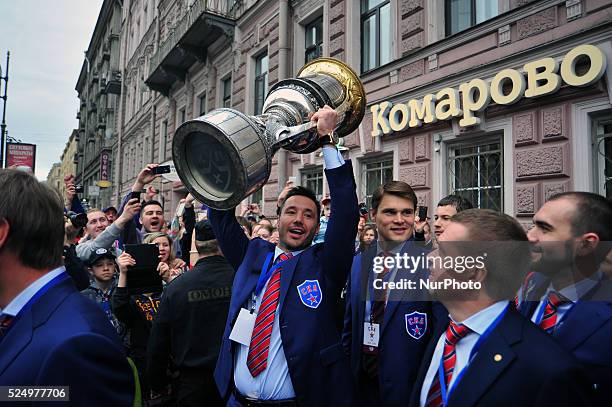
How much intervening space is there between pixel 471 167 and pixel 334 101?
4.39 m

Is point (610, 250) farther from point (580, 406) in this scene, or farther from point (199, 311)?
point (199, 311)

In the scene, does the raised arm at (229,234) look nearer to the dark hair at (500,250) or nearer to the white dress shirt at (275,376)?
the white dress shirt at (275,376)

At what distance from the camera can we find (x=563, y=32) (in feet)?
16.6

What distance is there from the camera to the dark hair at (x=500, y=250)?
1373 millimetres

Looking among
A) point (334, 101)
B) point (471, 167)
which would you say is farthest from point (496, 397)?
point (471, 167)

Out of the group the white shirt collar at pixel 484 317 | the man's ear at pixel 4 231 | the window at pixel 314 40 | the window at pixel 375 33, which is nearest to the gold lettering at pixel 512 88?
the window at pixel 375 33

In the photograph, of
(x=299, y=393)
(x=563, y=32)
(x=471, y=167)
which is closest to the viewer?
(x=299, y=393)

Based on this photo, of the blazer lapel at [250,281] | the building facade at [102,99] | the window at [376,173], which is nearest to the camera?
the blazer lapel at [250,281]

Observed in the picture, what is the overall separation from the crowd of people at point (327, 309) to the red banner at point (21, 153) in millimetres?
15525

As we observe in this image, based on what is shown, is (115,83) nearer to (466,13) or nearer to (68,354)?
(466,13)

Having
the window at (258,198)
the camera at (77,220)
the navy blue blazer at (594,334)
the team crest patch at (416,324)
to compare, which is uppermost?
the window at (258,198)

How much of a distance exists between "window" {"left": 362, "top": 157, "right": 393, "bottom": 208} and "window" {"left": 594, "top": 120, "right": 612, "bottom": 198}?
123 inches

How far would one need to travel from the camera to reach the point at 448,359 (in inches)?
54.9

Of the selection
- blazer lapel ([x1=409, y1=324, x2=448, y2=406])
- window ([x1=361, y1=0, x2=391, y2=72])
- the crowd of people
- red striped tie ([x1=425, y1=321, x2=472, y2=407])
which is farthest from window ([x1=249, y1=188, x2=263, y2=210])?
red striped tie ([x1=425, y1=321, x2=472, y2=407])
